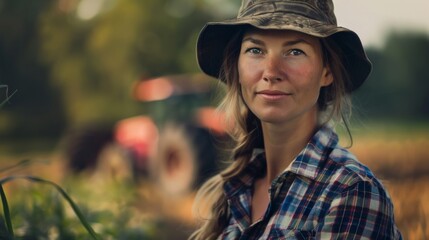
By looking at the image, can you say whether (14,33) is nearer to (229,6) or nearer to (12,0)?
(12,0)

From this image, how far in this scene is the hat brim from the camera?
215 centimetres

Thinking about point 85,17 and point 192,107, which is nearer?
point 192,107

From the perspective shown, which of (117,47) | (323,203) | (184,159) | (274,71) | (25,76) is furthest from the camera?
(25,76)

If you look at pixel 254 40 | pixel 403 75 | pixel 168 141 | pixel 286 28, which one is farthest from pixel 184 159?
pixel 403 75

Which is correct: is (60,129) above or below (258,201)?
below

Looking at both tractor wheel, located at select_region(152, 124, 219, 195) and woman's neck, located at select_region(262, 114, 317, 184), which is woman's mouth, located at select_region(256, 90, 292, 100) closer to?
woman's neck, located at select_region(262, 114, 317, 184)

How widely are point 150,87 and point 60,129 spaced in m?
11.9

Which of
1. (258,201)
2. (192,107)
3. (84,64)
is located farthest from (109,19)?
(258,201)

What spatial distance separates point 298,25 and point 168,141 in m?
7.23

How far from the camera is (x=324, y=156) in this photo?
220 cm

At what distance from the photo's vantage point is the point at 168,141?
934 cm

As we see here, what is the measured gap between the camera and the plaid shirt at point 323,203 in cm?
202

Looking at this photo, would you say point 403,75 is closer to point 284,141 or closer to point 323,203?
point 284,141

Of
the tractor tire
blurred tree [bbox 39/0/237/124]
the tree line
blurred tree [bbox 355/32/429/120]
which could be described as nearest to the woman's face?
the tractor tire
